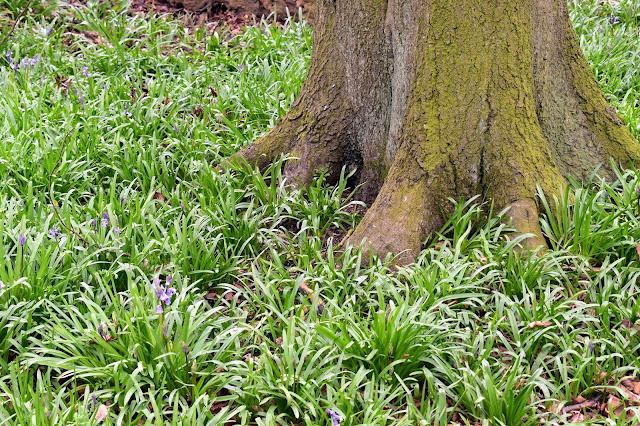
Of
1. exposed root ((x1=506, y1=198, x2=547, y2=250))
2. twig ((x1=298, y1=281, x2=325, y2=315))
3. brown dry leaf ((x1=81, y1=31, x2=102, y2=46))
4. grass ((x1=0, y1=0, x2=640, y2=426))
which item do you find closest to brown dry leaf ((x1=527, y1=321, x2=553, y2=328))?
grass ((x1=0, y1=0, x2=640, y2=426))

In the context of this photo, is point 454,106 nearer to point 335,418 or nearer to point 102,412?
point 335,418

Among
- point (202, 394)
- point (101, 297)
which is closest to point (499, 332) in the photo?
point (202, 394)

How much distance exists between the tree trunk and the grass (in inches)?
6.7

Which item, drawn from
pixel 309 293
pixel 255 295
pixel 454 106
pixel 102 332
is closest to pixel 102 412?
pixel 102 332

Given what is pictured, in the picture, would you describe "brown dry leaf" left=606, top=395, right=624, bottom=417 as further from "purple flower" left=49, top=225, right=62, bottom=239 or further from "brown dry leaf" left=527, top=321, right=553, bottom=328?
"purple flower" left=49, top=225, right=62, bottom=239

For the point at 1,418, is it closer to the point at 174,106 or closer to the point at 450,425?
the point at 450,425

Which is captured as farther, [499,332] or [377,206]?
[377,206]

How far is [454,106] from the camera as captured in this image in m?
3.24

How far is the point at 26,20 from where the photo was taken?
246 inches

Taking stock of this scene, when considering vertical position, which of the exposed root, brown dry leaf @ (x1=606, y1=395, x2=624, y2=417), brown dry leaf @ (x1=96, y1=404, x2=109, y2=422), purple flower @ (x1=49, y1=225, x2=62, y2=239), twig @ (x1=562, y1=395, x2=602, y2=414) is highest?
the exposed root

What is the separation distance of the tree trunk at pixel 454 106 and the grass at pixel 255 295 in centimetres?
17

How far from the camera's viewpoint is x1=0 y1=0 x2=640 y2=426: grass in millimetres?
2518

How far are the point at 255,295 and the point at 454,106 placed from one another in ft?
4.52

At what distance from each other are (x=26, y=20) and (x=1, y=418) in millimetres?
5019
